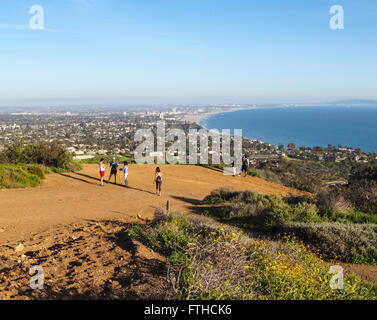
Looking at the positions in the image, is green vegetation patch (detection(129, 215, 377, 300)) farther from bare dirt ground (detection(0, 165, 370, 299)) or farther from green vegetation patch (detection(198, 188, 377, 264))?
green vegetation patch (detection(198, 188, 377, 264))

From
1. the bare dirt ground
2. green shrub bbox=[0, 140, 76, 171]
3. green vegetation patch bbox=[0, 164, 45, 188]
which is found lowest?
the bare dirt ground

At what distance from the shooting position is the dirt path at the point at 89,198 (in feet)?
25.6

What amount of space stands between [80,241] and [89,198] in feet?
18.1

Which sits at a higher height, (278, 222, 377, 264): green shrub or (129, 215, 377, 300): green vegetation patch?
(129, 215, 377, 300): green vegetation patch

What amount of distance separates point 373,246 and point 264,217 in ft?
9.73

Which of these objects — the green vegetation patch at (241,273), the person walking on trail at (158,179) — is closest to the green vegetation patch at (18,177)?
the person walking on trail at (158,179)

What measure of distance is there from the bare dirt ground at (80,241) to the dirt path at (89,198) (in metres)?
0.03

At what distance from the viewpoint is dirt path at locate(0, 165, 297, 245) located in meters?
7.81

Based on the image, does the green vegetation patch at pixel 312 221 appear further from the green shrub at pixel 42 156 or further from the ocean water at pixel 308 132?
→ the ocean water at pixel 308 132

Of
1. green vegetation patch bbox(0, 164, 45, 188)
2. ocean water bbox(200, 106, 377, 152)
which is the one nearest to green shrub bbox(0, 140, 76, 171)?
green vegetation patch bbox(0, 164, 45, 188)

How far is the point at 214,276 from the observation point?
150 inches

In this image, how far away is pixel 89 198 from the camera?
11156 mm

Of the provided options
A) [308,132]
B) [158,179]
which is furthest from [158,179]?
[308,132]

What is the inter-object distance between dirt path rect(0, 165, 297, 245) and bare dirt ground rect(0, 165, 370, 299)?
0.03 m
